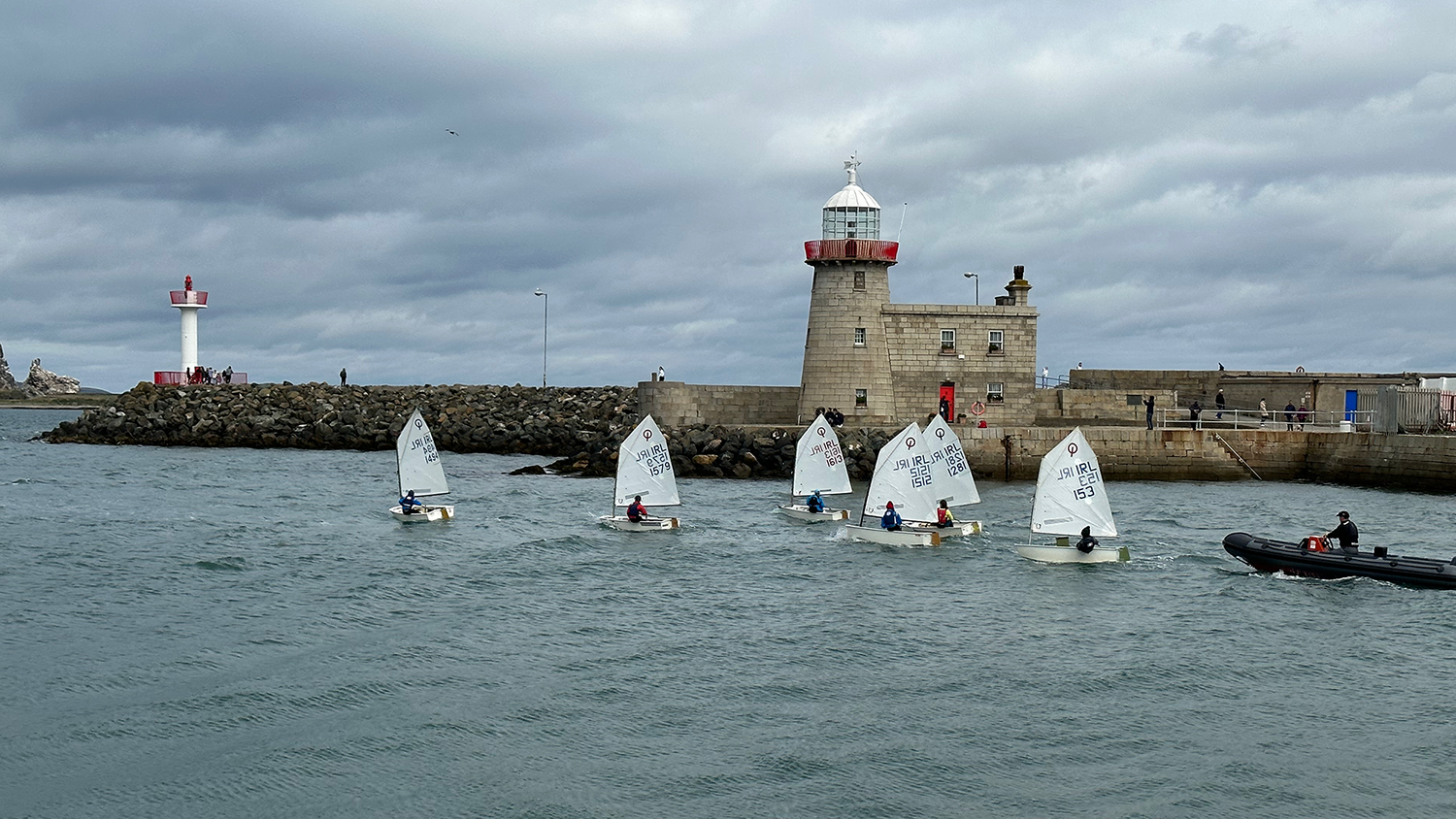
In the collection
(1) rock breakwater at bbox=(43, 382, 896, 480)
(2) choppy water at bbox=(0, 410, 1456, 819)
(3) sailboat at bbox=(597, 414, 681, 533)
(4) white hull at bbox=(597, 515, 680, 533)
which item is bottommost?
(2) choppy water at bbox=(0, 410, 1456, 819)

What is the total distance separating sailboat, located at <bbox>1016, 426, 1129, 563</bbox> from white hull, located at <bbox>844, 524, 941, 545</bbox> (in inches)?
119

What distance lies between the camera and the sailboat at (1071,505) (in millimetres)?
31062

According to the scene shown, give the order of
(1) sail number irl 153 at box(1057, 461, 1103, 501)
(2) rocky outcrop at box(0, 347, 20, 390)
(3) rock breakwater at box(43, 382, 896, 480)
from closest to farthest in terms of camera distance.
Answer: (1) sail number irl 153 at box(1057, 461, 1103, 501) → (3) rock breakwater at box(43, 382, 896, 480) → (2) rocky outcrop at box(0, 347, 20, 390)

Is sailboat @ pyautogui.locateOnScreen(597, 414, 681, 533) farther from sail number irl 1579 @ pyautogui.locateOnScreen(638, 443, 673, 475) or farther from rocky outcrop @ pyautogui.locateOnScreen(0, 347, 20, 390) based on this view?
rocky outcrop @ pyautogui.locateOnScreen(0, 347, 20, 390)

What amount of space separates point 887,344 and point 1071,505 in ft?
80.5

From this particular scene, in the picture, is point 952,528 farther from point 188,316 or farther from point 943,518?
point 188,316

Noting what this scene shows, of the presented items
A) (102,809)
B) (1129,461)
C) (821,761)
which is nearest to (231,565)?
(102,809)

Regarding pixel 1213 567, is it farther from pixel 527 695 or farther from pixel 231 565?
pixel 231 565

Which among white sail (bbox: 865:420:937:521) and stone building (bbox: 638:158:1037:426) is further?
stone building (bbox: 638:158:1037:426)

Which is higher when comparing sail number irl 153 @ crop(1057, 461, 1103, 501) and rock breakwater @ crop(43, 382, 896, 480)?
rock breakwater @ crop(43, 382, 896, 480)

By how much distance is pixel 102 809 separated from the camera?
15.4m

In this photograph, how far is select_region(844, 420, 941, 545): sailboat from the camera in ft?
113

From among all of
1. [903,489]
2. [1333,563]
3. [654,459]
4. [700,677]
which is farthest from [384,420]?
[700,677]

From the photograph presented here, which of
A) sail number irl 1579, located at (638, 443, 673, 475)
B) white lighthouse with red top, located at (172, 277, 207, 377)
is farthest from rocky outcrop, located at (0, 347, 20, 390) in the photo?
sail number irl 1579, located at (638, 443, 673, 475)
